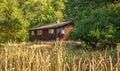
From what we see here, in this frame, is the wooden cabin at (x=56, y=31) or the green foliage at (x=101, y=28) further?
the wooden cabin at (x=56, y=31)

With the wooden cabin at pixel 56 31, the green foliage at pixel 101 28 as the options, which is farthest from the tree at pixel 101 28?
the wooden cabin at pixel 56 31

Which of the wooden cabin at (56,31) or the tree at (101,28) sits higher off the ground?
the tree at (101,28)

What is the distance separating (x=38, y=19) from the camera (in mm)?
62531

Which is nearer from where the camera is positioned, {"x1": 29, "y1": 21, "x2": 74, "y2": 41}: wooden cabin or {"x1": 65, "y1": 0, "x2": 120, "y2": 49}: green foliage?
{"x1": 65, "y1": 0, "x2": 120, "y2": 49}: green foliage

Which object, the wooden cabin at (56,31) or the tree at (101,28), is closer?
the tree at (101,28)

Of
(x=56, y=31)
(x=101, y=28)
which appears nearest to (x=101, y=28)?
(x=101, y=28)

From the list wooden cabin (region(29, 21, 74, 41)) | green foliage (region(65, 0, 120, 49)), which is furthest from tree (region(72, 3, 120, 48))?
wooden cabin (region(29, 21, 74, 41))

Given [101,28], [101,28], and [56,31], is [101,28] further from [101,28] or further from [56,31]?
[56,31]

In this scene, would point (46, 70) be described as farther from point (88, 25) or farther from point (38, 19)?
point (38, 19)

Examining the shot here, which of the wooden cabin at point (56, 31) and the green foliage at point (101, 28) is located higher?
the green foliage at point (101, 28)

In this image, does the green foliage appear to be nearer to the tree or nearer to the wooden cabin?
the tree

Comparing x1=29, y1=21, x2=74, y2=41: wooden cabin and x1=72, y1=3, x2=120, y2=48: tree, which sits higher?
x1=72, y1=3, x2=120, y2=48: tree

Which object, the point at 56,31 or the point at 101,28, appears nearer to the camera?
the point at 101,28

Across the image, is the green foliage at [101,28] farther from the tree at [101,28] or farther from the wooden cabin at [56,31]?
the wooden cabin at [56,31]
